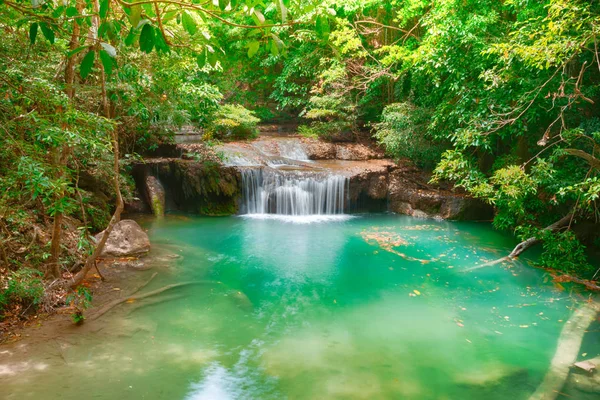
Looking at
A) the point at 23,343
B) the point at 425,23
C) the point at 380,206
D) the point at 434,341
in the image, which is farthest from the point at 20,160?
the point at 380,206

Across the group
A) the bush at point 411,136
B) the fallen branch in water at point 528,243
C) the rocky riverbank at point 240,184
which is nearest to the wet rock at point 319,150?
the rocky riverbank at point 240,184

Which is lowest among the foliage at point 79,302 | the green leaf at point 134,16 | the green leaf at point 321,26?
the foliage at point 79,302

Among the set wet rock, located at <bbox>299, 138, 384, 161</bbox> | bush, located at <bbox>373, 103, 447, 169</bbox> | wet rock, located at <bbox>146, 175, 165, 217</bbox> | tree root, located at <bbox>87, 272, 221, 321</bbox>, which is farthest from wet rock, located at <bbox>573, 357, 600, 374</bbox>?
wet rock, located at <bbox>299, 138, 384, 161</bbox>

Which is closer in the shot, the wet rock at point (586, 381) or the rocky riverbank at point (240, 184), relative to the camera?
the wet rock at point (586, 381)

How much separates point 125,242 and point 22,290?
2983mm

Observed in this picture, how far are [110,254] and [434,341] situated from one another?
579 centimetres

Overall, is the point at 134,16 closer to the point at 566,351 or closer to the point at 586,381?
the point at 586,381

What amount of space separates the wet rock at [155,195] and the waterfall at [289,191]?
2.41 m

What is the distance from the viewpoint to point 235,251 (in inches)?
368

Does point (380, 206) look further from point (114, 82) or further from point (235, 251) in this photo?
point (114, 82)

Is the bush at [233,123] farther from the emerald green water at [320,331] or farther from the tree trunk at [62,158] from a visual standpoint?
the tree trunk at [62,158]

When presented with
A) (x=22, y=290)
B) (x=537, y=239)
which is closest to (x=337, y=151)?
(x=537, y=239)

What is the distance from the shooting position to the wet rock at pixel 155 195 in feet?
40.4

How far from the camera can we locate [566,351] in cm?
533
